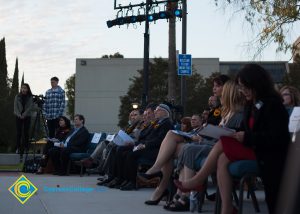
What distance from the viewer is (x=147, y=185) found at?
955 centimetres

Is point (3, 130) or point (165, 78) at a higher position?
point (165, 78)

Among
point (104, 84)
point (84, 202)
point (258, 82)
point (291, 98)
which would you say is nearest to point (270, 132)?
point (258, 82)

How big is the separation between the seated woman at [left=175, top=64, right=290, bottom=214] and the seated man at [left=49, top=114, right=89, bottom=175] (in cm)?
752

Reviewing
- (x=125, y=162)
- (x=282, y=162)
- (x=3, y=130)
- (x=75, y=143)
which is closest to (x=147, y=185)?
(x=125, y=162)

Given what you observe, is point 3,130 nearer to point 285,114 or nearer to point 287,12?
point 287,12

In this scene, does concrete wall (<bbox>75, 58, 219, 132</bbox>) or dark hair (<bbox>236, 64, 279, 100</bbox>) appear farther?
concrete wall (<bbox>75, 58, 219, 132</bbox>)

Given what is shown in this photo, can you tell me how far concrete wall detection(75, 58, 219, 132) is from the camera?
5753cm

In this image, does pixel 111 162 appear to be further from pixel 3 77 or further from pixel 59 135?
pixel 3 77

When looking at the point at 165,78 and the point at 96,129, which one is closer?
the point at 165,78

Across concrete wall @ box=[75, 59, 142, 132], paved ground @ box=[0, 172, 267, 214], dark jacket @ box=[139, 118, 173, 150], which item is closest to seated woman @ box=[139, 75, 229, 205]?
paved ground @ box=[0, 172, 267, 214]

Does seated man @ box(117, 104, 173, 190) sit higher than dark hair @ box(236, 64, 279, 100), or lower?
lower

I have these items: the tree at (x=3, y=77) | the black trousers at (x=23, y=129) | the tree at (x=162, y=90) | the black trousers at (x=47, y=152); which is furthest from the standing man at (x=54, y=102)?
the tree at (x=162, y=90)

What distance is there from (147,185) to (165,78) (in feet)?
124

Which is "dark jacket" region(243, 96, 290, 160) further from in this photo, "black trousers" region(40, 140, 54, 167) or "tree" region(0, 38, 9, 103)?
"tree" region(0, 38, 9, 103)
